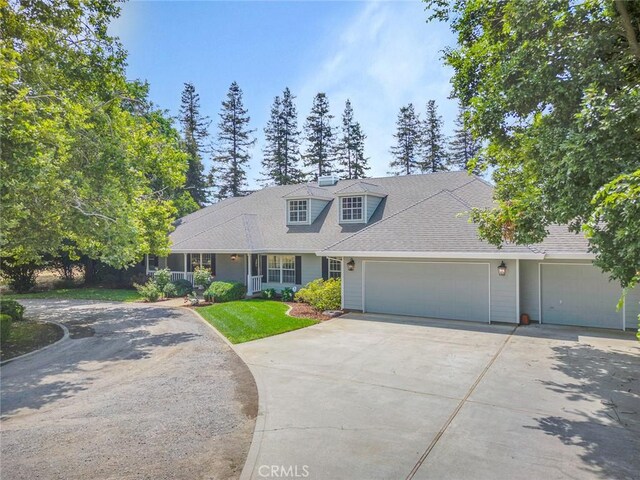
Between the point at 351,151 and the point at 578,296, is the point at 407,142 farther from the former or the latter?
the point at 578,296

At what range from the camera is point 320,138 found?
145 ft

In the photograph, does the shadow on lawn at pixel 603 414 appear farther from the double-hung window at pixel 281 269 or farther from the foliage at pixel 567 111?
the double-hung window at pixel 281 269

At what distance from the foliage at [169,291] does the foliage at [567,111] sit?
1749 centimetres

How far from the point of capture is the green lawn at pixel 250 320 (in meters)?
12.1

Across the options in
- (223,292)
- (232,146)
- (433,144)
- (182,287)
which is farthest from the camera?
(232,146)

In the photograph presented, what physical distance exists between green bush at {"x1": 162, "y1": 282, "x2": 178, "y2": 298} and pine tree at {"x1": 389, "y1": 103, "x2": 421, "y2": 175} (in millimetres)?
30504

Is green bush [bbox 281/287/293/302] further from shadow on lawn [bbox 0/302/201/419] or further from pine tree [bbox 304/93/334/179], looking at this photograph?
pine tree [bbox 304/93/334/179]

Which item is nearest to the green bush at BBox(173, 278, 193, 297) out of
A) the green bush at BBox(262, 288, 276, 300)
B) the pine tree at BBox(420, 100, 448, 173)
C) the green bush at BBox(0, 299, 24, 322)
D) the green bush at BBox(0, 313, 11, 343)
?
the green bush at BBox(262, 288, 276, 300)

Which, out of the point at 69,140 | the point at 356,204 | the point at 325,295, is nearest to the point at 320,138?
the point at 356,204

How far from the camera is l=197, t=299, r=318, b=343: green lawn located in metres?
12.1

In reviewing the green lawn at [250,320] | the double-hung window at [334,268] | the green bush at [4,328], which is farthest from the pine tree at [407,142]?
the green bush at [4,328]

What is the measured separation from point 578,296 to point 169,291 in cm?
1853

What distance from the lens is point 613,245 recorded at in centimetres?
569

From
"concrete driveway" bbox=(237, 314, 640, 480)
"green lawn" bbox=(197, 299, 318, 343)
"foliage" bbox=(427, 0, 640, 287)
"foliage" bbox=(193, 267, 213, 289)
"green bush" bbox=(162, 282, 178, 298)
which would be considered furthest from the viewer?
"green bush" bbox=(162, 282, 178, 298)
